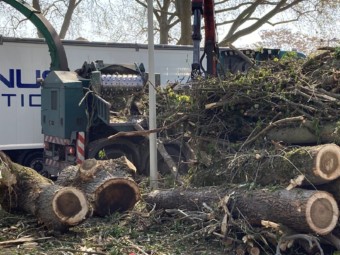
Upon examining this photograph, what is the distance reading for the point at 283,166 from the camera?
6215mm

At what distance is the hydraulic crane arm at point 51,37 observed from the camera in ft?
38.8

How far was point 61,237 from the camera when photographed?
6.62 meters

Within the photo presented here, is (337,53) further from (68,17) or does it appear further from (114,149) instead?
(68,17)

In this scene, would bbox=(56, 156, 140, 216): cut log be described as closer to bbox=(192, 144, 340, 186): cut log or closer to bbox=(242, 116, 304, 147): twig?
bbox=(192, 144, 340, 186): cut log

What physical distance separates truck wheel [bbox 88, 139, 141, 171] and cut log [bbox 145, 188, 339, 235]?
4277 millimetres

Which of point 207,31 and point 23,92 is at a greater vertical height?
point 207,31

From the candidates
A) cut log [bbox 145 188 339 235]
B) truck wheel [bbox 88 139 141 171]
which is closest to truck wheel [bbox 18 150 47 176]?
truck wheel [bbox 88 139 141 171]

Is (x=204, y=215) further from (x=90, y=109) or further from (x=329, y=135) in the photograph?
(x=90, y=109)

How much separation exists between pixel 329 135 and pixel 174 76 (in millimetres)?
8079

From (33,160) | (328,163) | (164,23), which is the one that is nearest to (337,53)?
(328,163)

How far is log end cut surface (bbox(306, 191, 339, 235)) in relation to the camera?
5.62m

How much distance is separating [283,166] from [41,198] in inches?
113

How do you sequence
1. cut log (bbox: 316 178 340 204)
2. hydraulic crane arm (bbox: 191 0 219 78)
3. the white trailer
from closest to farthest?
cut log (bbox: 316 178 340 204) < hydraulic crane arm (bbox: 191 0 219 78) < the white trailer

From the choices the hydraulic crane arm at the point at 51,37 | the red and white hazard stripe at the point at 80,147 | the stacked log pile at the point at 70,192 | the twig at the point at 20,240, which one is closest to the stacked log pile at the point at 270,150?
the stacked log pile at the point at 70,192
